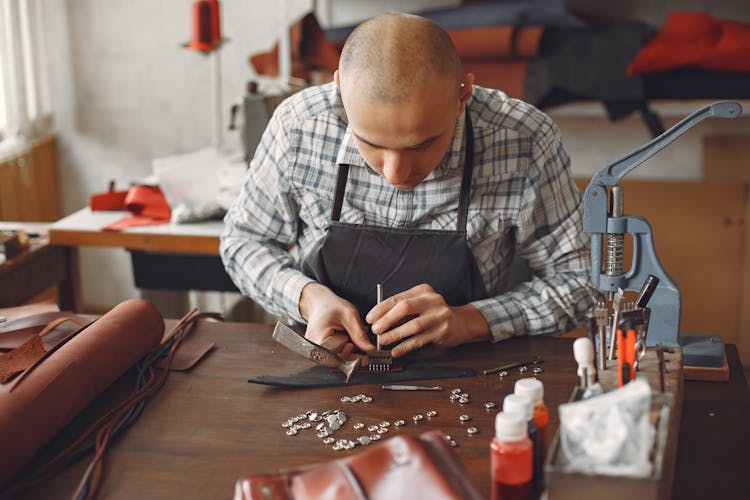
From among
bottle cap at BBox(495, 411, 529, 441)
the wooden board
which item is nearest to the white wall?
the wooden board

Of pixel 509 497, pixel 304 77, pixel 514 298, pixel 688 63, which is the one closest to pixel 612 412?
pixel 509 497

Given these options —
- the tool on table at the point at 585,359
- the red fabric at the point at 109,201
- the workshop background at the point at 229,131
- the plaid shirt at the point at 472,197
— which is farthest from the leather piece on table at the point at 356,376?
the workshop background at the point at 229,131

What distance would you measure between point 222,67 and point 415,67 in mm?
2876

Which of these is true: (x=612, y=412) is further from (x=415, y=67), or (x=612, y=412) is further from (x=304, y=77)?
(x=304, y=77)

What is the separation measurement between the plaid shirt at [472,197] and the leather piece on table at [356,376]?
0.27m

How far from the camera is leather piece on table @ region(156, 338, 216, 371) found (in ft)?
5.57

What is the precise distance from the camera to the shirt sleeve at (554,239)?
1.91 metres

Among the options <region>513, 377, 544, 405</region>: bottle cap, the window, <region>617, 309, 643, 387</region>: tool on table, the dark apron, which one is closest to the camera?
<region>513, 377, 544, 405</region>: bottle cap

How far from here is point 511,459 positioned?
1.12m

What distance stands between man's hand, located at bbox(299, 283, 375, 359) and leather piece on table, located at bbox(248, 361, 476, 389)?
0.22 feet

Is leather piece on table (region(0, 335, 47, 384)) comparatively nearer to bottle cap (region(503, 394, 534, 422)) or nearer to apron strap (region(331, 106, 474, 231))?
apron strap (region(331, 106, 474, 231))

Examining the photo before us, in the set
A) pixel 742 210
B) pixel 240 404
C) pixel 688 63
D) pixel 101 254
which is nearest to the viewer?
pixel 240 404

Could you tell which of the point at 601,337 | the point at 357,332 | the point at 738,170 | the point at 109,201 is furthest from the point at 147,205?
the point at 738,170

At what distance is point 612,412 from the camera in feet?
3.43
